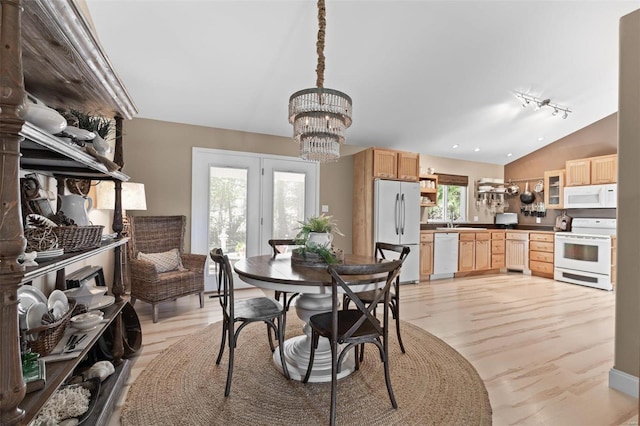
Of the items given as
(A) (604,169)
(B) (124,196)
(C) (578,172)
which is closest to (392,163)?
(C) (578,172)

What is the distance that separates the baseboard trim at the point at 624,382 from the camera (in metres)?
1.96

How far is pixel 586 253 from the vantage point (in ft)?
16.6

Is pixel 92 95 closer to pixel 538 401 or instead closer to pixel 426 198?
pixel 538 401

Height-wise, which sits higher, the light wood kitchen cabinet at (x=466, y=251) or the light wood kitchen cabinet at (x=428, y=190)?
the light wood kitchen cabinet at (x=428, y=190)

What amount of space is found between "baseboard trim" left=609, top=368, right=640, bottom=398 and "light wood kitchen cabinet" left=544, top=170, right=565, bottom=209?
4.55 m

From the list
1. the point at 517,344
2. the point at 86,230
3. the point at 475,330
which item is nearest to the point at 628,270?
the point at 517,344

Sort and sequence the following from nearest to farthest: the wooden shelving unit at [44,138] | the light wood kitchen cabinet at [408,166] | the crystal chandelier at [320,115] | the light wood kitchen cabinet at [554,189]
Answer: the wooden shelving unit at [44,138] → the crystal chandelier at [320,115] → the light wood kitchen cabinet at [408,166] → the light wood kitchen cabinet at [554,189]

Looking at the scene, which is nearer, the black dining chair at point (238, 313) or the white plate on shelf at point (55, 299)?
the white plate on shelf at point (55, 299)

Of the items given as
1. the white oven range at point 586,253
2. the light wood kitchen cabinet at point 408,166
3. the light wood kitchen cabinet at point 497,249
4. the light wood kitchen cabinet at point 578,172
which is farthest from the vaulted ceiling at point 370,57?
the light wood kitchen cabinet at point 497,249

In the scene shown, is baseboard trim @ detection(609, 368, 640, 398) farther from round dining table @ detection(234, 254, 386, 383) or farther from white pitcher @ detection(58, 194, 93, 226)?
white pitcher @ detection(58, 194, 93, 226)

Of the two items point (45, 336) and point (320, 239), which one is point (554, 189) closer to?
point (320, 239)

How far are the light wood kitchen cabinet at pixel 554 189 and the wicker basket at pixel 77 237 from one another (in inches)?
275

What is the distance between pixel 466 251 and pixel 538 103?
2.65 meters

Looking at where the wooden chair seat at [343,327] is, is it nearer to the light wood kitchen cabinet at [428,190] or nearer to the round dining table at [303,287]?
the round dining table at [303,287]
